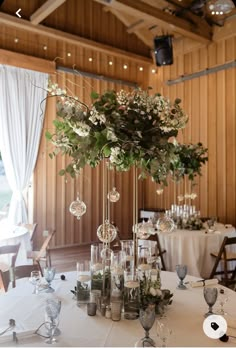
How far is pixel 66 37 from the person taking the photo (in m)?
6.88

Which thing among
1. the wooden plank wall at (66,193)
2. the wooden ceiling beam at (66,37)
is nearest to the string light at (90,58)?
the wooden ceiling beam at (66,37)

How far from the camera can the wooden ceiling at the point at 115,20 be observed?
6075 millimetres

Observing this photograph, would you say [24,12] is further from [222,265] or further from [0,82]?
[222,265]

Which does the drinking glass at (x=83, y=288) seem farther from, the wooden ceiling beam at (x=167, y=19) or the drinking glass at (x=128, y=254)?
the wooden ceiling beam at (x=167, y=19)

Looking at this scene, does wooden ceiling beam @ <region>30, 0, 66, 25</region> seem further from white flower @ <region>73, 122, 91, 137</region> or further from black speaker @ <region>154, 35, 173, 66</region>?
white flower @ <region>73, 122, 91, 137</region>

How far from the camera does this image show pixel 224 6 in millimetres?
4957

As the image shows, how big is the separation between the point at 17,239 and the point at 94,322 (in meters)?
2.98

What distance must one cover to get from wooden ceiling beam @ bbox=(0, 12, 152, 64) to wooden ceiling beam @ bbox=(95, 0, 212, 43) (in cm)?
137

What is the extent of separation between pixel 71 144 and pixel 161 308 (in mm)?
1088

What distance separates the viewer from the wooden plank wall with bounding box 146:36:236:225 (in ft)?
22.1

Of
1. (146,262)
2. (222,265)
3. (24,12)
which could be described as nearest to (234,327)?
(146,262)

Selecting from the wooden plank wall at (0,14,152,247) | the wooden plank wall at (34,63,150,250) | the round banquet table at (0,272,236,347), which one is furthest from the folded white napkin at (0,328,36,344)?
the wooden plank wall at (0,14,152,247)

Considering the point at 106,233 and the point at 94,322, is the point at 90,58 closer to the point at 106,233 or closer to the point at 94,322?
the point at 106,233

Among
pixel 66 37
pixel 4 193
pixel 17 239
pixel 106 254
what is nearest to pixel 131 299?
pixel 106 254
